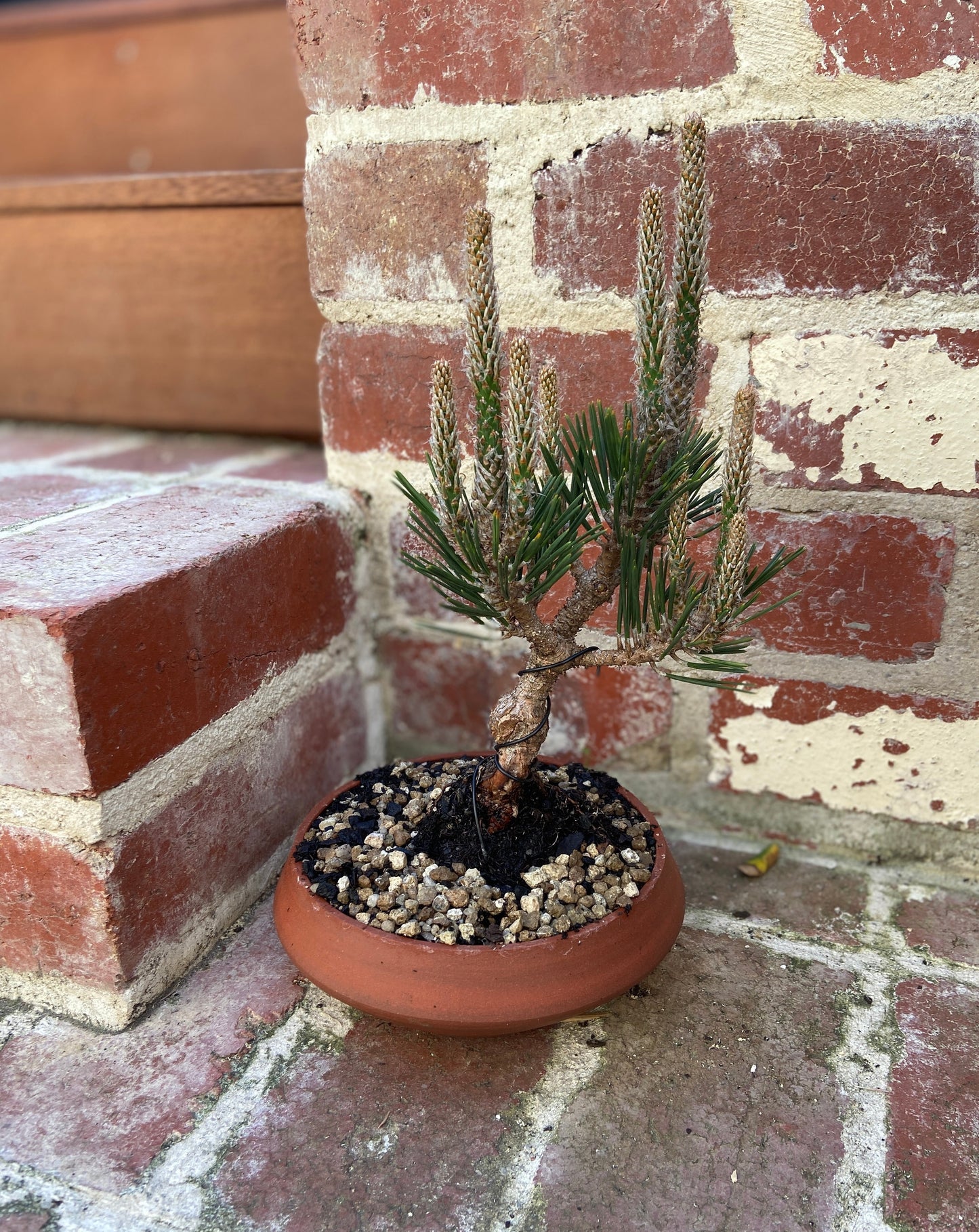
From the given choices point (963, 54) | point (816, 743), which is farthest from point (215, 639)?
point (963, 54)

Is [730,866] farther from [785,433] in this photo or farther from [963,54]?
[963,54]

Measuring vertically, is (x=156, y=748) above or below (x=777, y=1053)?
above

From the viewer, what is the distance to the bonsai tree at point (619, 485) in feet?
2.60

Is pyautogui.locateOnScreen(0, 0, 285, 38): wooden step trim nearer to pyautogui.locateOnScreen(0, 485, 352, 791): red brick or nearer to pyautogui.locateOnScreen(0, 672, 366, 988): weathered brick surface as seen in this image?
pyautogui.locateOnScreen(0, 485, 352, 791): red brick

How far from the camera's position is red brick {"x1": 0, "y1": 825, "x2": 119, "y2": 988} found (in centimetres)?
98

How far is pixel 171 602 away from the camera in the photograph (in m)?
1.03

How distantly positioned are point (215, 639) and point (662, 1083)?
67cm

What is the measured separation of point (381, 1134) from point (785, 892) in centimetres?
60

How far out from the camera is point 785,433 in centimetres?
115

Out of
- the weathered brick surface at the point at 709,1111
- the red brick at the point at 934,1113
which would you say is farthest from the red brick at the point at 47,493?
the red brick at the point at 934,1113

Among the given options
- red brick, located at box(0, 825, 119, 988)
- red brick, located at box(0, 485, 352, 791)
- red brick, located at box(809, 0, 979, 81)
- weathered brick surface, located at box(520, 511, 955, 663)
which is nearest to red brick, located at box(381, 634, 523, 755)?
red brick, located at box(0, 485, 352, 791)

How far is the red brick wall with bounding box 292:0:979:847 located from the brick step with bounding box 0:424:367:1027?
0.26 metres

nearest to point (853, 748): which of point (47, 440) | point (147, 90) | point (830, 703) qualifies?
point (830, 703)

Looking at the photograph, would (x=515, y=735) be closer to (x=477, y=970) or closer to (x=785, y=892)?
(x=477, y=970)
